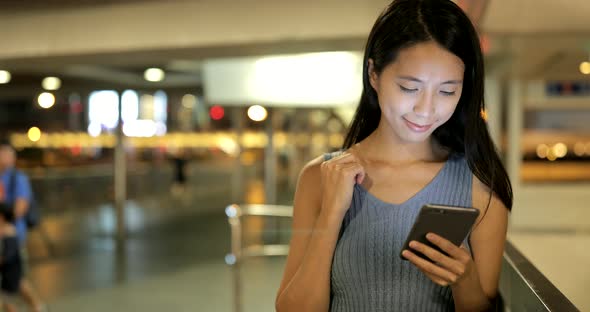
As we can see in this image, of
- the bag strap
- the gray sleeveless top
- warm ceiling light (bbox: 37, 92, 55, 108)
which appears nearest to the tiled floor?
the gray sleeveless top

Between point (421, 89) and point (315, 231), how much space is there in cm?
40

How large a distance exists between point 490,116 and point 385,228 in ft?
34.0

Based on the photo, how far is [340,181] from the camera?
5.12 ft

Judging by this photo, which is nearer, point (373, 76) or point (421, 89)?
point (421, 89)

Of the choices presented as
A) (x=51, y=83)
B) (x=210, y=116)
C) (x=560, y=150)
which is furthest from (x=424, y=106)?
(x=210, y=116)

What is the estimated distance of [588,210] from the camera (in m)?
12.5

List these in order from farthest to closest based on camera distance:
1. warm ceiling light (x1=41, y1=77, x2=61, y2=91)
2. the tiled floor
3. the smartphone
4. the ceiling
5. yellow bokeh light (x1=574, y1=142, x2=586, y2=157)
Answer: yellow bokeh light (x1=574, y1=142, x2=586, y2=157)
warm ceiling light (x1=41, y1=77, x2=61, y2=91)
the ceiling
the tiled floor
the smartphone

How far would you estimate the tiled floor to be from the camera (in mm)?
4332

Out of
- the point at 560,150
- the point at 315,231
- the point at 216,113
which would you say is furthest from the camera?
the point at 216,113

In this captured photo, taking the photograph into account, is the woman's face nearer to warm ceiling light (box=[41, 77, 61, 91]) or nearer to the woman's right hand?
the woman's right hand

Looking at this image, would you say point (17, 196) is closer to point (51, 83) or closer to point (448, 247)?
point (448, 247)

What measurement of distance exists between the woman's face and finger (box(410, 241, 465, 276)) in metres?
0.24

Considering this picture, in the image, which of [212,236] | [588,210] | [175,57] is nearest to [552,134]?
[588,210]

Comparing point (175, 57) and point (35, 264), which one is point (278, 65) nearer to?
point (175, 57)
